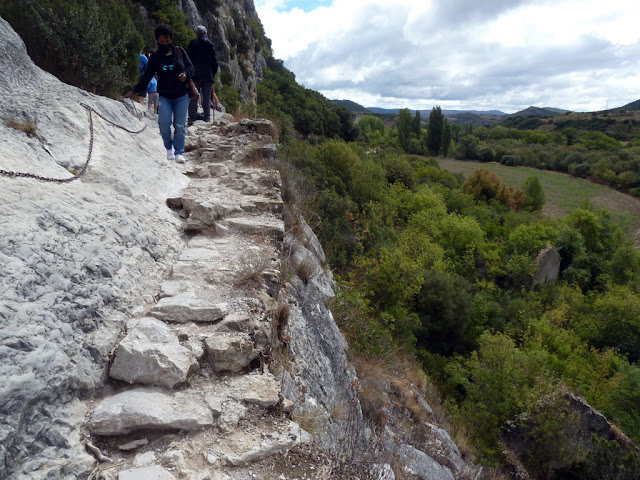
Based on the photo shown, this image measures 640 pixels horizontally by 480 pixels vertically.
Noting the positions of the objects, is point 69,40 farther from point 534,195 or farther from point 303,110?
point 534,195

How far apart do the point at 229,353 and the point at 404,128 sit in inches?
2793

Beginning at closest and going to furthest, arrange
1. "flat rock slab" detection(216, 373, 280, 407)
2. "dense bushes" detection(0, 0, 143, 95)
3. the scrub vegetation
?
"flat rock slab" detection(216, 373, 280, 407) → "dense bushes" detection(0, 0, 143, 95) → the scrub vegetation

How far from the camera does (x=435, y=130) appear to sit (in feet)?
214

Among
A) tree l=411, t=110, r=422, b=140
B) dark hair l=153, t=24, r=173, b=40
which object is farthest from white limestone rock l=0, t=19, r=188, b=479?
tree l=411, t=110, r=422, b=140

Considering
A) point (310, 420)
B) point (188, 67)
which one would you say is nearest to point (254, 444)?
point (310, 420)

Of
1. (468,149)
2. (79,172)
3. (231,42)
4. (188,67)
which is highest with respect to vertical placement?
(231,42)

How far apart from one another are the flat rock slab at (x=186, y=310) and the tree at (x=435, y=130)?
6800cm

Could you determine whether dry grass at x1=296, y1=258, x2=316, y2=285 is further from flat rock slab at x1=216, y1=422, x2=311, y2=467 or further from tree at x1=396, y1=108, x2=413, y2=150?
tree at x1=396, y1=108, x2=413, y2=150

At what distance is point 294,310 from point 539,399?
1004 centimetres

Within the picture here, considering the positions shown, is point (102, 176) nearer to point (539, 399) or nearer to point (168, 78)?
point (168, 78)

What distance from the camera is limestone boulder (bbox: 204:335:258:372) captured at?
2783 mm

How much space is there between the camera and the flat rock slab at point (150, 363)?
96.8 inches

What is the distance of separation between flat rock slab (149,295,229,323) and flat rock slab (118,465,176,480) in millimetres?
1275

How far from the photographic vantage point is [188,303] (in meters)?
3.22
